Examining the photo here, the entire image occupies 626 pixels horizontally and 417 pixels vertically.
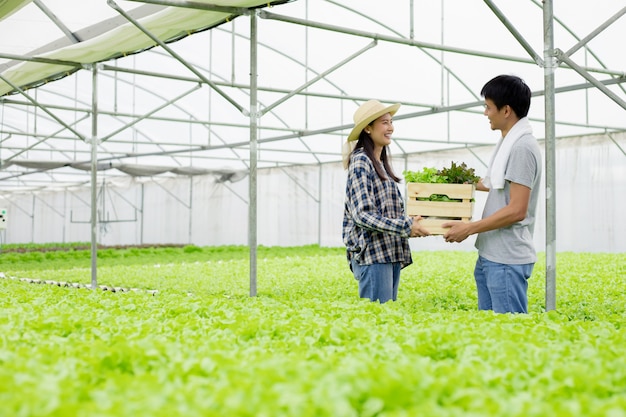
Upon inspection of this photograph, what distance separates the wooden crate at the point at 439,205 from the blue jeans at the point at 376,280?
1.51ft

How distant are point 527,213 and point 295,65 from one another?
1097cm

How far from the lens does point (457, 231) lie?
450 centimetres

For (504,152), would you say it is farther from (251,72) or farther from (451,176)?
(251,72)

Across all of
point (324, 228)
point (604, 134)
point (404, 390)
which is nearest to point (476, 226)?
point (404, 390)

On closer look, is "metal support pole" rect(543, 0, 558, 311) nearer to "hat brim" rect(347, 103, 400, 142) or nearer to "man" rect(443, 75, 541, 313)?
"man" rect(443, 75, 541, 313)

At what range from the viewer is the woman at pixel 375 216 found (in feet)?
15.4

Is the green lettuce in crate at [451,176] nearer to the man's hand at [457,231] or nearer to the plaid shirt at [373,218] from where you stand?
the plaid shirt at [373,218]

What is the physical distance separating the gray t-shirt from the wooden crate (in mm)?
229

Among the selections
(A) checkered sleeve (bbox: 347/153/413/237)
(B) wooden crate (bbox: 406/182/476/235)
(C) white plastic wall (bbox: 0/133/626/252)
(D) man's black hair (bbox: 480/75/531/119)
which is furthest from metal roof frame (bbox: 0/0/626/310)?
(A) checkered sleeve (bbox: 347/153/413/237)

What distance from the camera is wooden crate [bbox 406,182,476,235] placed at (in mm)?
4707

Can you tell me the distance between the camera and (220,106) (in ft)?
59.9

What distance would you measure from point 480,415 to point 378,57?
43.3 feet

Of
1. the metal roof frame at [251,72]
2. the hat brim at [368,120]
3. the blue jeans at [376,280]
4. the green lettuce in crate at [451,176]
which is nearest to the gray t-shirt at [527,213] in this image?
the green lettuce in crate at [451,176]

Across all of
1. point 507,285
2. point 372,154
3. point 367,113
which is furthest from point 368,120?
point 507,285
